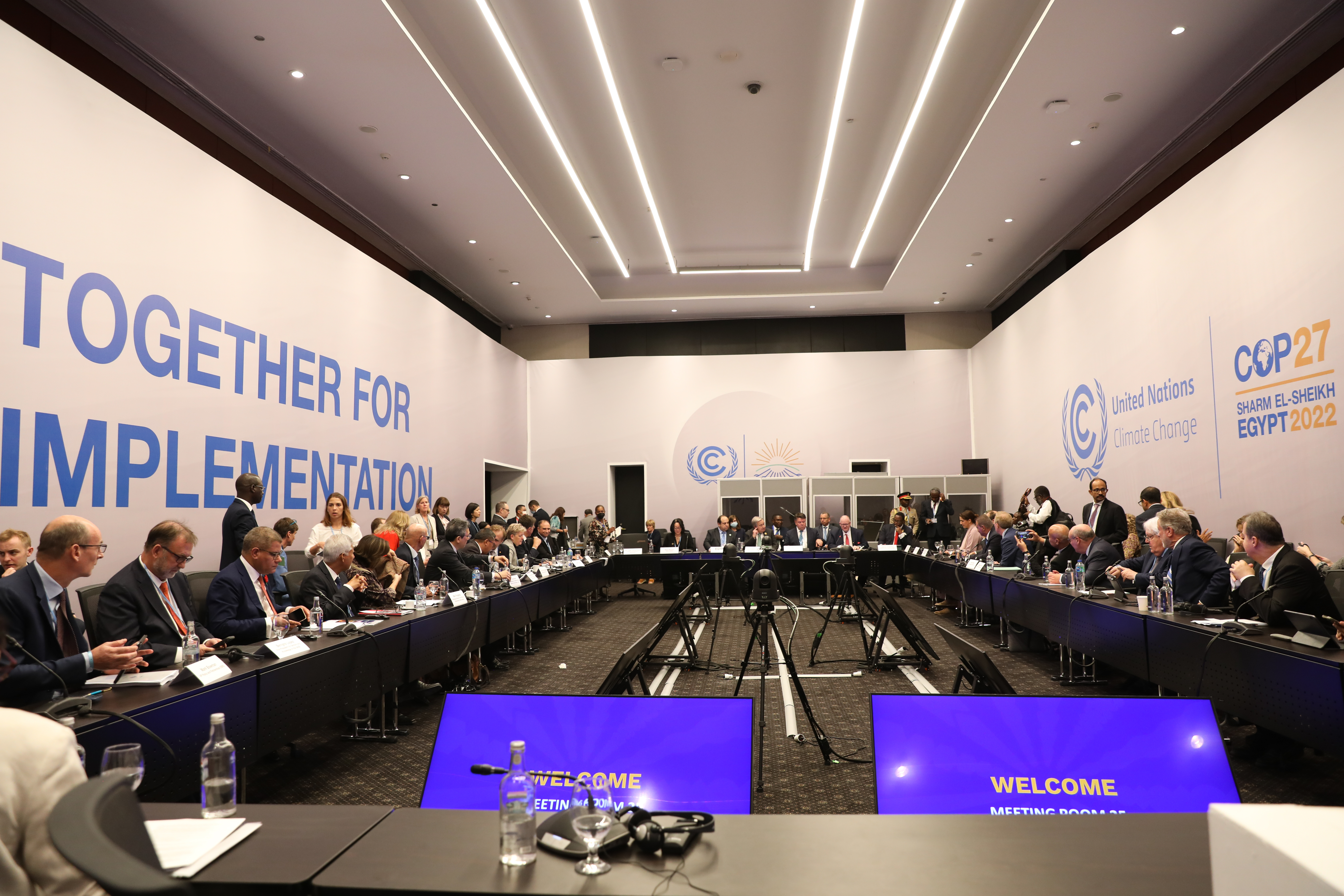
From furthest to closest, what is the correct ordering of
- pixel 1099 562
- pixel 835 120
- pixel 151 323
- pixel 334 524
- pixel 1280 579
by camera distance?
pixel 835 120 → pixel 334 524 → pixel 1099 562 → pixel 151 323 → pixel 1280 579

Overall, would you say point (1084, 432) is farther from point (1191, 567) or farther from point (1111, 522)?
point (1191, 567)

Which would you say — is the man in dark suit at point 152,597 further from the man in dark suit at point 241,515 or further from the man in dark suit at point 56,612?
the man in dark suit at point 241,515

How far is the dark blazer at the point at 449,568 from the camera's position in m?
6.09

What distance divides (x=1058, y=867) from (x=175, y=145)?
6.72 meters

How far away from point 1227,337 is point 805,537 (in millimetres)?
6287

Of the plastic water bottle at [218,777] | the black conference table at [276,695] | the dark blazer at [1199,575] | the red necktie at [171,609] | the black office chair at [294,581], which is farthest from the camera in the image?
the black office chair at [294,581]

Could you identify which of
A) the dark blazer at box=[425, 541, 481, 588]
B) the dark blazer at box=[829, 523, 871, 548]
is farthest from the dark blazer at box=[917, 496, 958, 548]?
A: the dark blazer at box=[425, 541, 481, 588]

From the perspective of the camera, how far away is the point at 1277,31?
6.05 m

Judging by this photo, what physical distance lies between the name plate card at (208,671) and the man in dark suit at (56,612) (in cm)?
18

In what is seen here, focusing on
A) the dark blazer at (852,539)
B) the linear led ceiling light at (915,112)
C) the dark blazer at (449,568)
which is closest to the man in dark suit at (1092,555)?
the linear led ceiling light at (915,112)

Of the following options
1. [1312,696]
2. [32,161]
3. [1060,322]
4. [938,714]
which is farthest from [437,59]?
[1060,322]

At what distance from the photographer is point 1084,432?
372 inches

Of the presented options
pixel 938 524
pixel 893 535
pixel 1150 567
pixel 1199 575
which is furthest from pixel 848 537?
pixel 1199 575

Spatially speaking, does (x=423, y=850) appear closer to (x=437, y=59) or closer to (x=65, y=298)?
(x=65, y=298)
